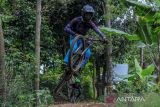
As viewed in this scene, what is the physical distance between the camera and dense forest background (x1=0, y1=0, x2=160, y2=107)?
7270 millimetres

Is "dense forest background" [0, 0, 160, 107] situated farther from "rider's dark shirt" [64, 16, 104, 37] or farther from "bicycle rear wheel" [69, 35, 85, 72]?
"bicycle rear wheel" [69, 35, 85, 72]

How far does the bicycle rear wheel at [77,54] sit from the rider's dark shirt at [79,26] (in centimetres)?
17

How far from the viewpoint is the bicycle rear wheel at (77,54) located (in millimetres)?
6757

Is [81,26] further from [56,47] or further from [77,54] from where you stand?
[56,47]

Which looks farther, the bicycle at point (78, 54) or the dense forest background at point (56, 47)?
the dense forest background at point (56, 47)

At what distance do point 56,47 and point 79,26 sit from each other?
5.88 metres

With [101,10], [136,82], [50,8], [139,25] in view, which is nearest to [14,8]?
[50,8]

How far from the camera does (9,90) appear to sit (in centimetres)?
793

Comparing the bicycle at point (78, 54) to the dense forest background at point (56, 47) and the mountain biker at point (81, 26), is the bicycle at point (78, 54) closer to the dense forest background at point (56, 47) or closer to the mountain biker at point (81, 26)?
the mountain biker at point (81, 26)

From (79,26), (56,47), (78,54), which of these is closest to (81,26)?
(79,26)

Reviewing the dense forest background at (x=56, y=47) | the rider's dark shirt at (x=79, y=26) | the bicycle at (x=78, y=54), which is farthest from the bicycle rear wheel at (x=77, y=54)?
the dense forest background at (x=56, y=47)

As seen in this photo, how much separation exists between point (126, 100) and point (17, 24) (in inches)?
287

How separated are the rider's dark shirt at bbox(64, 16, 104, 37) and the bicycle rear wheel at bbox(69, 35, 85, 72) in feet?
0.57

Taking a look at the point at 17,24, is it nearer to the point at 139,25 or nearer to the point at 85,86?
the point at 85,86
